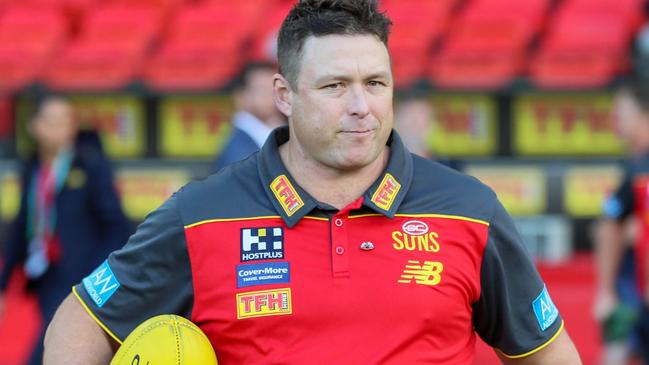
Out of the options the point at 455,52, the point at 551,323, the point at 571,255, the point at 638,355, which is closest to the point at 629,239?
the point at 638,355

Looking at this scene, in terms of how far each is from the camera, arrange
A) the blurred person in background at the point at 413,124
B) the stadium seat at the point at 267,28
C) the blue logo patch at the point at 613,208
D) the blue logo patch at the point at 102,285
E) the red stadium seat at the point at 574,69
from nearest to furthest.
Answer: the blue logo patch at the point at 102,285, the blue logo patch at the point at 613,208, the blurred person in background at the point at 413,124, the red stadium seat at the point at 574,69, the stadium seat at the point at 267,28

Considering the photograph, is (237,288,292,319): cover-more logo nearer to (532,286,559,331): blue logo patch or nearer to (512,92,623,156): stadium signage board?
(532,286,559,331): blue logo patch

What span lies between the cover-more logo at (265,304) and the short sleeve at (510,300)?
0.47 m

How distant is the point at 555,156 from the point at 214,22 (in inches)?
121

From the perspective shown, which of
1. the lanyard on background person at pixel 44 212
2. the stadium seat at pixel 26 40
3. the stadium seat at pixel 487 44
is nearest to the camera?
the lanyard on background person at pixel 44 212

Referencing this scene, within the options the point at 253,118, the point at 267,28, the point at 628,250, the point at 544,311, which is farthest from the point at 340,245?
the point at 267,28

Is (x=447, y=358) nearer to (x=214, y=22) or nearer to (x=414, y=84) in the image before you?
(x=414, y=84)

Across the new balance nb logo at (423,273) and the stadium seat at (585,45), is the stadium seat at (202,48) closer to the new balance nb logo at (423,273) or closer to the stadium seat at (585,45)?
the stadium seat at (585,45)

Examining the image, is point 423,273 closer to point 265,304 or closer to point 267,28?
point 265,304

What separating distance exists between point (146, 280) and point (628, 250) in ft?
16.1

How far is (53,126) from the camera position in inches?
285

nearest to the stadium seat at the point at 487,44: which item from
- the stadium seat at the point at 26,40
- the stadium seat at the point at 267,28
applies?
the stadium seat at the point at 267,28

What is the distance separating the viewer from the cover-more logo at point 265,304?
3.29 m

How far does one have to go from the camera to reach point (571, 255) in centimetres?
1017
